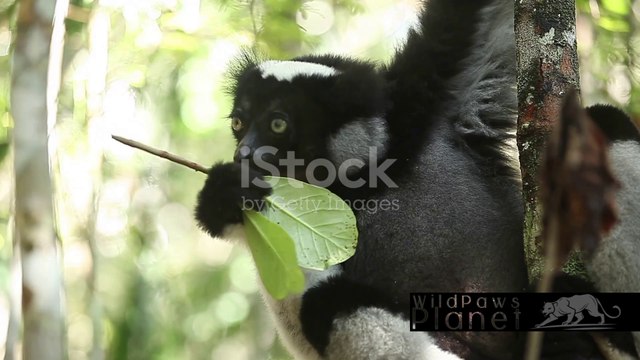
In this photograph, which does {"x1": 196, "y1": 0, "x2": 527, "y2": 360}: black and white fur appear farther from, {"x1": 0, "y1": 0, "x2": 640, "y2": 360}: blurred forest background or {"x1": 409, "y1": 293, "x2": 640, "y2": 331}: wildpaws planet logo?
{"x1": 0, "y1": 0, "x2": 640, "y2": 360}: blurred forest background

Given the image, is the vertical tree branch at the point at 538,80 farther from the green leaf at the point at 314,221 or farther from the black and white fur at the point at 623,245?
the green leaf at the point at 314,221

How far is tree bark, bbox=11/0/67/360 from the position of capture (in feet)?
9.79

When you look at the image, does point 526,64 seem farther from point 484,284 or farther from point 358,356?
point 358,356

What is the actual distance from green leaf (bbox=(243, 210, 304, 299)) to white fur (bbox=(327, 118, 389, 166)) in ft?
3.15

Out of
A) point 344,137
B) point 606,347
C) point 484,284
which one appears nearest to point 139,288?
point 344,137

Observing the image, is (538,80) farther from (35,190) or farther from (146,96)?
(146,96)

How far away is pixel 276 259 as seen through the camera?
2.64 meters

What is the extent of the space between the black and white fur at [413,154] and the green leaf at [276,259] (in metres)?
0.46

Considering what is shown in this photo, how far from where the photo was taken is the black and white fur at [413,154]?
3367mm

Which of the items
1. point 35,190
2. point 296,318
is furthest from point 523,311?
point 35,190

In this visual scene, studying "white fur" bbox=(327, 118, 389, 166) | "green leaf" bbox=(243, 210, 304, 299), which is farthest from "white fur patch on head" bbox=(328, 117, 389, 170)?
"green leaf" bbox=(243, 210, 304, 299)

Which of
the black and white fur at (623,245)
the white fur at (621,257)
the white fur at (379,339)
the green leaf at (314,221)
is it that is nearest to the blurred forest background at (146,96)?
the white fur at (379,339)

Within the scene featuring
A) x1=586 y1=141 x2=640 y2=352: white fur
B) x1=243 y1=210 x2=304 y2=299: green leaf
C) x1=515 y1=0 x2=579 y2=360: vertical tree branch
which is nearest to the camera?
x1=243 y1=210 x2=304 y2=299: green leaf

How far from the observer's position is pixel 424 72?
3.83m
